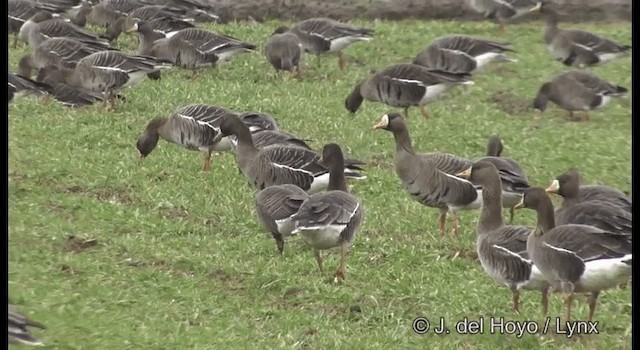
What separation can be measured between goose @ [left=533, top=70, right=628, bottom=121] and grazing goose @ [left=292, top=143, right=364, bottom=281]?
998cm

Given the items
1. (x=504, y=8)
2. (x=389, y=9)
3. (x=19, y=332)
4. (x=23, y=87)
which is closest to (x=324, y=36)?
(x=389, y=9)

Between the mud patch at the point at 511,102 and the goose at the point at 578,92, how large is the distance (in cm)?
47

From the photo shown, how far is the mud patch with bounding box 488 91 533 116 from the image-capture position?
71.9ft

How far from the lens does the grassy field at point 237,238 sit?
10398mm

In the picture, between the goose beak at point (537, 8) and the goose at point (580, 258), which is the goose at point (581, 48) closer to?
the goose beak at point (537, 8)

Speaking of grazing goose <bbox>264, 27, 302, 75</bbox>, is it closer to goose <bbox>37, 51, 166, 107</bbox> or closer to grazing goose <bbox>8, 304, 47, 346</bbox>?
goose <bbox>37, 51, 166, 107</bbox>

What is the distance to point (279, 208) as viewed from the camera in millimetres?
12133

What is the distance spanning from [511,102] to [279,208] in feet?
37.1

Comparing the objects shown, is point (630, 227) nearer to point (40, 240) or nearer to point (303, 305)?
point (303, 305)

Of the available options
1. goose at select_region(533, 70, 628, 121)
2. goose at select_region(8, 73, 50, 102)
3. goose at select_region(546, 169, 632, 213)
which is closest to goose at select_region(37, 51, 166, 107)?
goose at select_region(8, 73, 50, 102)

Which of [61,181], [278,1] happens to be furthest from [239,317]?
[278,1]

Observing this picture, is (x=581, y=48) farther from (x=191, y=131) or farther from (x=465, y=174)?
(x=465, y=174)

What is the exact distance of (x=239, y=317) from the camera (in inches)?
421

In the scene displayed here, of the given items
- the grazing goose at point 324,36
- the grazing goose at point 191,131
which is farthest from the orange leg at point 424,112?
the grazing goose at point 191,131
